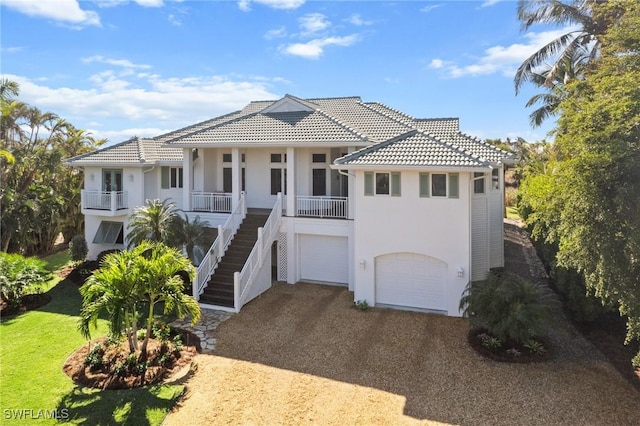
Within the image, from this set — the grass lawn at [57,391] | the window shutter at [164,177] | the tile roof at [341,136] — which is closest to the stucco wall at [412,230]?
the tile roof at [341,136]

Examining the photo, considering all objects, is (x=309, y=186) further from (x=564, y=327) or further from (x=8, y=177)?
(x=8, y=177)

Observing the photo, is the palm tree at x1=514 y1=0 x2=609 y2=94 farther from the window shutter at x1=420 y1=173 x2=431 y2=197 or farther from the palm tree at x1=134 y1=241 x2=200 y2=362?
the palm tree at x1=134 y1=241 x2=200 y2=362

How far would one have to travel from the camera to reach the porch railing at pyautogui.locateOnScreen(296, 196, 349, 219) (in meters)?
19.3

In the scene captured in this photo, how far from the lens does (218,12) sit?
1620cm

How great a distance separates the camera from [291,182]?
19.8m

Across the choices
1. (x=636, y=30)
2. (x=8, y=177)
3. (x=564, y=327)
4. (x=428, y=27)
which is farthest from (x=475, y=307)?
(x=8, y=177)

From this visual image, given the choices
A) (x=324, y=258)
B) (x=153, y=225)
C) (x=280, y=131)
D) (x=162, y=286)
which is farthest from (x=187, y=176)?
(x=162, y=286)

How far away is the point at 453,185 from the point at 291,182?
813cm

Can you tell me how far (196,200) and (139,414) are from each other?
46.5 ft

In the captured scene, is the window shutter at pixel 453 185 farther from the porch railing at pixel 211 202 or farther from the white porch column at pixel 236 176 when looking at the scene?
the porch railing at pixel 211 202

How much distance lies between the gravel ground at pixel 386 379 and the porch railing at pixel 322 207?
588cm

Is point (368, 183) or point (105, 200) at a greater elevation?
point (368, 183)

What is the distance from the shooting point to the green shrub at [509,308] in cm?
1186

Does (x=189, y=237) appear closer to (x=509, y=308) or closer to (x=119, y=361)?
(x=119, y=361)
